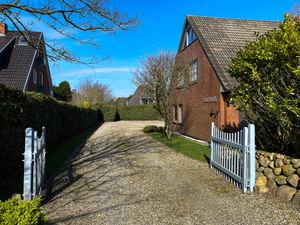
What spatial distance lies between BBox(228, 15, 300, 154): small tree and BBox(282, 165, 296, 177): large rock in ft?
2.78

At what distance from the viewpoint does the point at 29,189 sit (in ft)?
15.0

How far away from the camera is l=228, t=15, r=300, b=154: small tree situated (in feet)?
18.7

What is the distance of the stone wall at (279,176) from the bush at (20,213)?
4.34m

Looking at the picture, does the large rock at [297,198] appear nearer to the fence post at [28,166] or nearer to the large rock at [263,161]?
the large rock at [263,161]

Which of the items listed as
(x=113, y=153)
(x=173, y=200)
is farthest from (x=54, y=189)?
(x=113, y=153)

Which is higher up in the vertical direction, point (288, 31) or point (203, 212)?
point (288, 31)

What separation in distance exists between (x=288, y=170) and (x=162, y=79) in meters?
11.1

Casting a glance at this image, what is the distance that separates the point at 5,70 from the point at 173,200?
23.2 m

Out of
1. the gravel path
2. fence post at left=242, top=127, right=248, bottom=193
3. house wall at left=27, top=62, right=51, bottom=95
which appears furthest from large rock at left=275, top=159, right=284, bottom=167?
house wall at left=27, top=62, right=51, bottom=95

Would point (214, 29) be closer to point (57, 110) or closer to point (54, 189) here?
point (57, 110)

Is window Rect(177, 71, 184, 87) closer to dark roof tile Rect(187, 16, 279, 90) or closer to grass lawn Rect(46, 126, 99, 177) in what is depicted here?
dark roof tile Rect(187, 16, 279, 90)

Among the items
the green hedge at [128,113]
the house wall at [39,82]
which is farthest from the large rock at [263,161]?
the green hedge at [128,113]

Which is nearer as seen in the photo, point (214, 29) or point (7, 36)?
point (214, 29)

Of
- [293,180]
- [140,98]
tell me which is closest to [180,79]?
[140,98]
